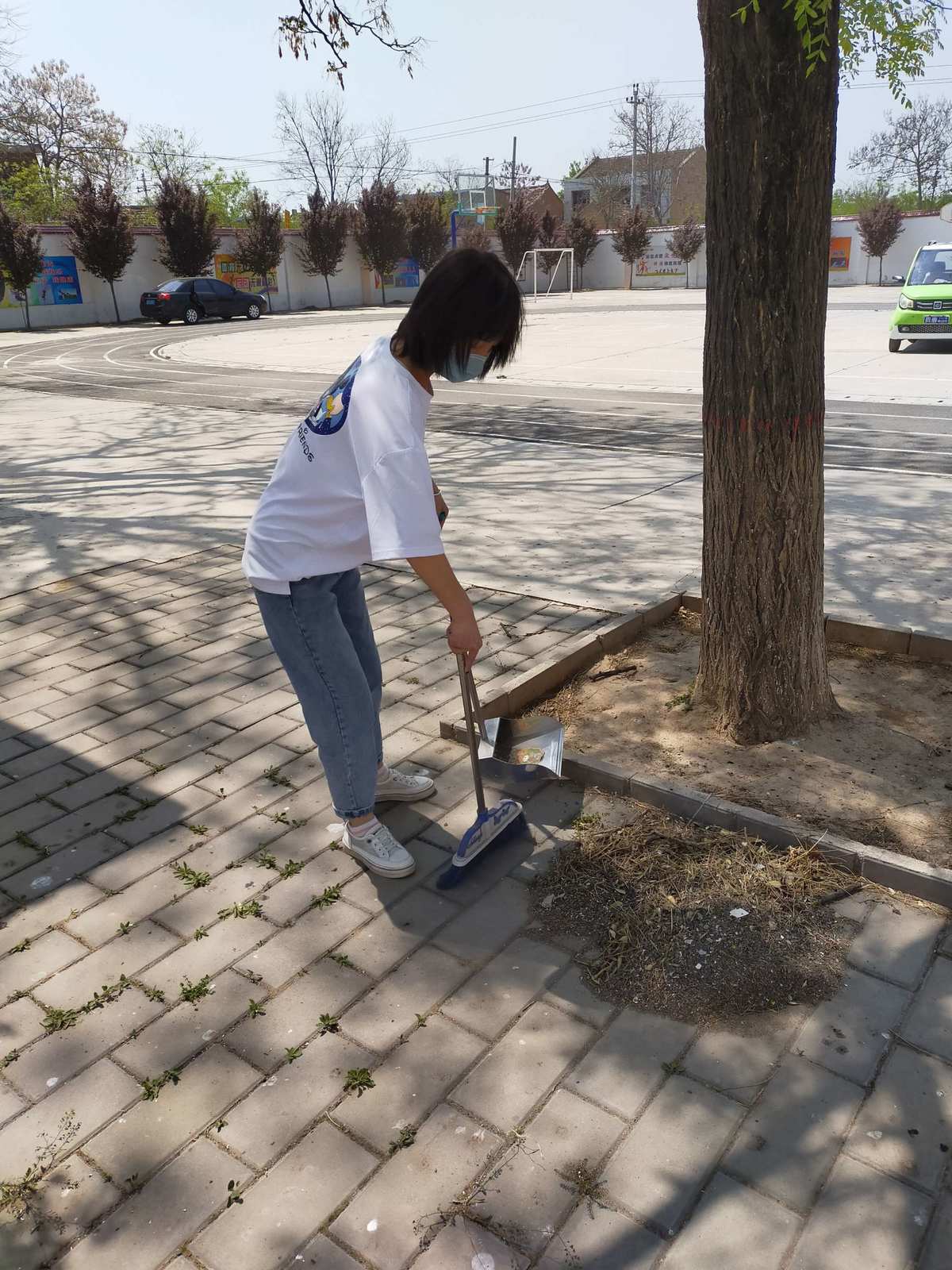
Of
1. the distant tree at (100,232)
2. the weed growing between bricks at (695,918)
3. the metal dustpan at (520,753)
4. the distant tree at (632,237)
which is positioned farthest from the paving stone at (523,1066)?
the distant tree at (632,237)

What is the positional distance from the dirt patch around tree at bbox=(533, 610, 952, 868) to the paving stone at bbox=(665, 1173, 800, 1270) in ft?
4.14

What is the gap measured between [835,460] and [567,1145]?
7722mm

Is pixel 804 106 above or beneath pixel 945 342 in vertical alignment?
above

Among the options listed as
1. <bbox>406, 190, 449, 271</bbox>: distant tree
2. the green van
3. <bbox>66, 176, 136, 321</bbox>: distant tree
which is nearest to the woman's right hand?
the green van

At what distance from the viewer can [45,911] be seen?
2.87 meters

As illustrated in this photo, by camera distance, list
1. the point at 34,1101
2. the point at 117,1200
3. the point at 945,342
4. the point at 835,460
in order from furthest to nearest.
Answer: the point at 945,342, the point at 835,460, the point at 34,1101, the point at 117,1200

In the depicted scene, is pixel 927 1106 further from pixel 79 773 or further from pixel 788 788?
pixel 79 773

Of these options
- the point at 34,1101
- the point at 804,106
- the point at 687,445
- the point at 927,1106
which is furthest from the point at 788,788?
the point at 687,445

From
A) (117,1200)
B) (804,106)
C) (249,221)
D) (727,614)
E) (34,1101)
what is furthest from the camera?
(249,221)

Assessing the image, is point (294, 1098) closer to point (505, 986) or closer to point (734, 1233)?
point (505, 986)

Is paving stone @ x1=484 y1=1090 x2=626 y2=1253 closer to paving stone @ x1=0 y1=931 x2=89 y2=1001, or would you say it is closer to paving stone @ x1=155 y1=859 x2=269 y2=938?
paving stone @ x1=155 y1=859 x2=269 y2=938

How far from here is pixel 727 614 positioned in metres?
3.53

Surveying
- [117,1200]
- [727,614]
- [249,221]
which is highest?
[249,221]

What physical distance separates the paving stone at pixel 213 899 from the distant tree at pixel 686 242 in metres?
43.3
